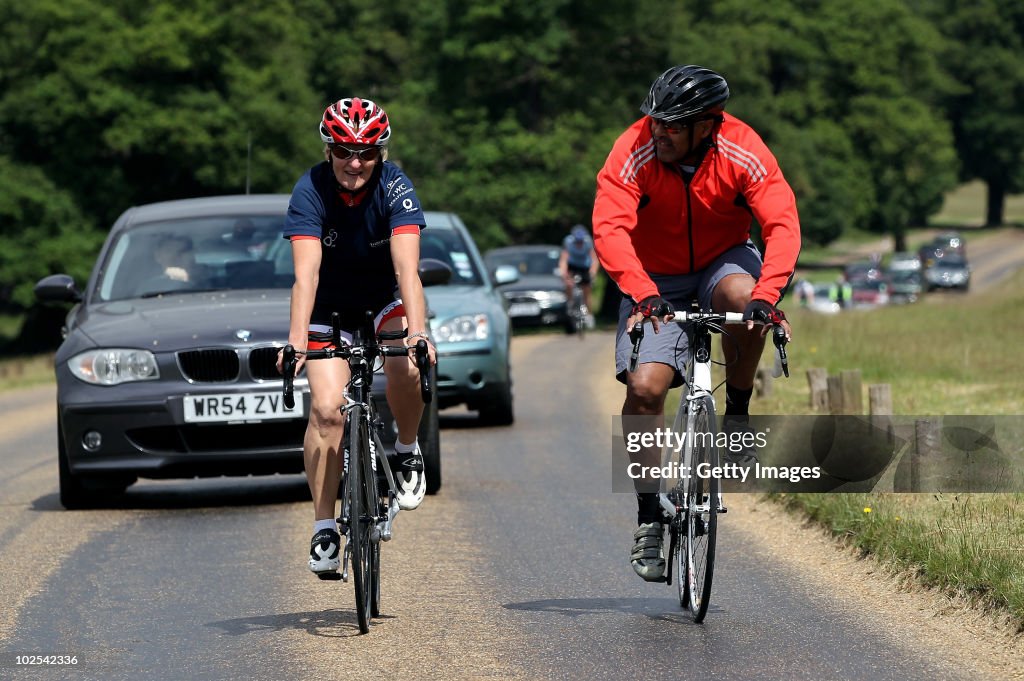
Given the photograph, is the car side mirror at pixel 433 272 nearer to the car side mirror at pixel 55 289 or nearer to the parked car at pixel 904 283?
the car side mirror at pixel 55 289

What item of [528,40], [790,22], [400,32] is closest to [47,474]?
A: [528,40]

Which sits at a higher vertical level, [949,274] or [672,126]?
[672,126]

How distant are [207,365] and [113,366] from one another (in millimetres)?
549

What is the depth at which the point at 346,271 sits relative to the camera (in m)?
7.25

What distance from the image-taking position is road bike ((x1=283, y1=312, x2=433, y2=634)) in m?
6.66

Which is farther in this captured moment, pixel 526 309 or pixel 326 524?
pixel 526 309

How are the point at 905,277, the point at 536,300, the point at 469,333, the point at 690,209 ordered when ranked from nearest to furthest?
the point at 690,209 → the point at 469,333 → the point at 536,300 → the point at 905,277

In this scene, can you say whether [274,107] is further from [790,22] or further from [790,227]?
[790,227]

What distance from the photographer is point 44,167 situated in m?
52.3

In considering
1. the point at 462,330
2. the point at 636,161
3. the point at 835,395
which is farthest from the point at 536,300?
the point at 636,161

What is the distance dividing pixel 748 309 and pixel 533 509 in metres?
3.92

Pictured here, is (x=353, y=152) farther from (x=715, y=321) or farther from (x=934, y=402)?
(x=934, y=402)

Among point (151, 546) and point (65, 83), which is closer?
point (151, 546)

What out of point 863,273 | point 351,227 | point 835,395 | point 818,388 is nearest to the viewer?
point 351,227
